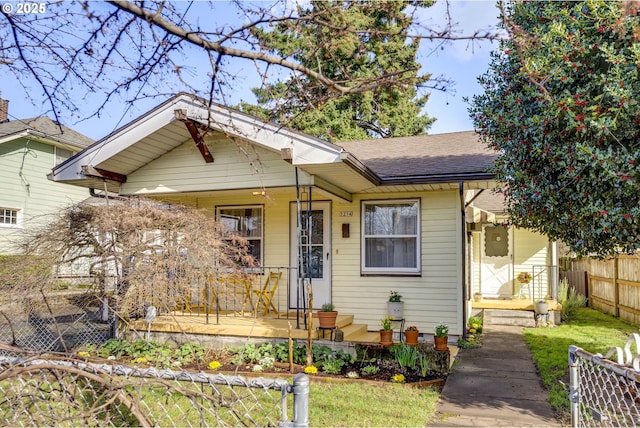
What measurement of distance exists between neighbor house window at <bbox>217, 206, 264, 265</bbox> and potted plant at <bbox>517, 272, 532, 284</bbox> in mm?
7369

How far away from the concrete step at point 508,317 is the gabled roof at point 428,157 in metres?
4.13

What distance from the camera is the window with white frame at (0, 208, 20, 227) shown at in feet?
57.2

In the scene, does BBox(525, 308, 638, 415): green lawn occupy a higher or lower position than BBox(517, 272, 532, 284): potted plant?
lower

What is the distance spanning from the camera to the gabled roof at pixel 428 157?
8.47 meters

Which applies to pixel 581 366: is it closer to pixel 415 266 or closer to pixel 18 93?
pixel 18 93

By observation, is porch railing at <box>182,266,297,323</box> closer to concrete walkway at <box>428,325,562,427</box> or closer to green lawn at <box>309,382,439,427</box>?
green lawn at <box>309,382,439,427</box>

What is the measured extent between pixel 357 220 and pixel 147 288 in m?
4.22

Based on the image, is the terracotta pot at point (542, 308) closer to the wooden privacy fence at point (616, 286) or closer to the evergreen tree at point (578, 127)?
the wooden privacy fence at point (616, 286)

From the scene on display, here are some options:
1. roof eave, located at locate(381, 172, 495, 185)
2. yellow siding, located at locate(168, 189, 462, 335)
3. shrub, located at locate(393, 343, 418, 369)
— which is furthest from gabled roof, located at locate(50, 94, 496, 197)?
shrub, located at locate(393, 343, 418, 369)

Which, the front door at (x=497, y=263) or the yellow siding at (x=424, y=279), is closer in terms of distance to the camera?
the yellow siding at (x=424, y=279)

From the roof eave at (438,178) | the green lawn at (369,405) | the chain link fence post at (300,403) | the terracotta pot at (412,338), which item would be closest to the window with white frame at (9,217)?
the roof eave at (438,178)

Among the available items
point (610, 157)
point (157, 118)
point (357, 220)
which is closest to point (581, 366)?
point (610, 157)

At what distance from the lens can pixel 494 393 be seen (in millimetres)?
5969

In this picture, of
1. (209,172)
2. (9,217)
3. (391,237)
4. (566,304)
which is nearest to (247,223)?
(209,172)
